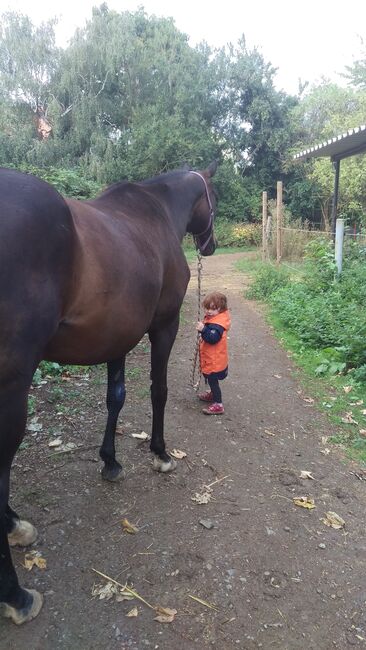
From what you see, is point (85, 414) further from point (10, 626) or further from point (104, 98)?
point (104, 98)

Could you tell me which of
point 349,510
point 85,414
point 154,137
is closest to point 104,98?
point 154,137

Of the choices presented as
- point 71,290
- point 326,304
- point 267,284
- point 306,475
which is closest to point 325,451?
point 306,475

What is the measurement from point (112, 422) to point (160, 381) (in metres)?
0.43

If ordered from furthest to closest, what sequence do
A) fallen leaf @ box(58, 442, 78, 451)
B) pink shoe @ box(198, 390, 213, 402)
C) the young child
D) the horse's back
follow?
pink shoe @ box(198, 390, 213, 402) → the young child → fallen leaf @ box(58, 442, 78, 451) → the horse's back

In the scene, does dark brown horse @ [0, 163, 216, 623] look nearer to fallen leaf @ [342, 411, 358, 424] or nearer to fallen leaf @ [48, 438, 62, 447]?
fallen leaf @ [48, 438, 62, 447]

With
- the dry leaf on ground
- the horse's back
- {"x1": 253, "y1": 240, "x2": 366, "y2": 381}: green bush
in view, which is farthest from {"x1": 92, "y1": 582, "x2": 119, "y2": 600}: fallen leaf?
{"x1": 253, "y1": 240, "x2": 366, "y2": 381}: green bush

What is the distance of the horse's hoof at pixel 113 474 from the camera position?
3.15 m

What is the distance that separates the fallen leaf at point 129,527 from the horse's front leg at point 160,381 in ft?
1.95

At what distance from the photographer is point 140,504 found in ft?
9.70

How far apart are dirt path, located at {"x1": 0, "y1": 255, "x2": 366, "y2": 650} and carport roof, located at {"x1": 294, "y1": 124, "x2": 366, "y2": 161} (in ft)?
20.7

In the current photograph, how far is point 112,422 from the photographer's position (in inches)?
126

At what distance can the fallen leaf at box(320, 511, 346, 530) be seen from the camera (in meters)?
2.88

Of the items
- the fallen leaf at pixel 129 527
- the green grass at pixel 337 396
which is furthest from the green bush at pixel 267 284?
the fallen leaf at pixel 129 527

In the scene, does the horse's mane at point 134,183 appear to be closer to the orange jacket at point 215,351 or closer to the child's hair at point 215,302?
the child's hair at point 215,302
